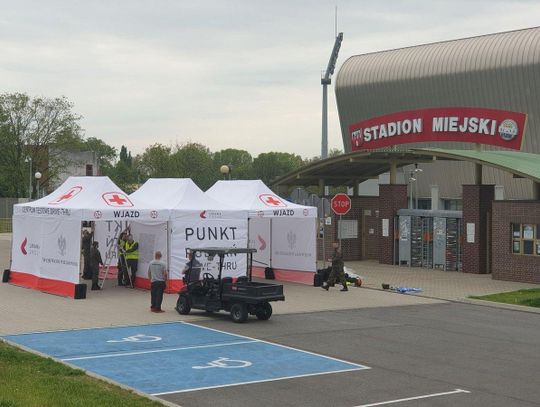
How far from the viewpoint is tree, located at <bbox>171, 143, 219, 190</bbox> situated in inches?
3036

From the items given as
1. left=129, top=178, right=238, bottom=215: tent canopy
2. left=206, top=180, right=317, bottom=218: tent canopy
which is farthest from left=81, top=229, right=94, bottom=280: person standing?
left=206, top=180, right=317, bottom=218: tent canopy

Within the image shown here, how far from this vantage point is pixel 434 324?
1966cm

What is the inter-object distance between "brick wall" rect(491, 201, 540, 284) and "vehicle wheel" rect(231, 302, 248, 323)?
45.0 feet

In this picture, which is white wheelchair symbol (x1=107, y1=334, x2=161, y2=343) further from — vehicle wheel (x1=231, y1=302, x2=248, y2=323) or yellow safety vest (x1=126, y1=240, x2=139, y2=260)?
yellow safety vest (x1=126, y1=240, x2=139, y2=260)

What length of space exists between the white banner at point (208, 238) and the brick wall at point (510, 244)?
9.65 metres

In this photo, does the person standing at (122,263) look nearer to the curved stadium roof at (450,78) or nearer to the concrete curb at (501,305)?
the concrete curb at (501,305)

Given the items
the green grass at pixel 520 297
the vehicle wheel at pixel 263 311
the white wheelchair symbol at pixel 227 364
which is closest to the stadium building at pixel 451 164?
the green grass at pixel 520 297

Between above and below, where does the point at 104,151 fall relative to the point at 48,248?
above

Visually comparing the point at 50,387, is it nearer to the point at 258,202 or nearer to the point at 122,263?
the point at 122,263

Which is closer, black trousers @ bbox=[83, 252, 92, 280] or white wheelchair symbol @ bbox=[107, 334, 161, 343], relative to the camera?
white wheelchair symbol @ bbox=[107, 334, 161, 343]

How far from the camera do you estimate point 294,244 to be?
95.9ft

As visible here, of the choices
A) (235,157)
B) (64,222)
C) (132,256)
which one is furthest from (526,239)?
(235,157)

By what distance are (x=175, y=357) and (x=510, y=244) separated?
59.0 ft

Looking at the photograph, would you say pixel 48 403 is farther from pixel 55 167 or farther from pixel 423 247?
pixel 55 167
